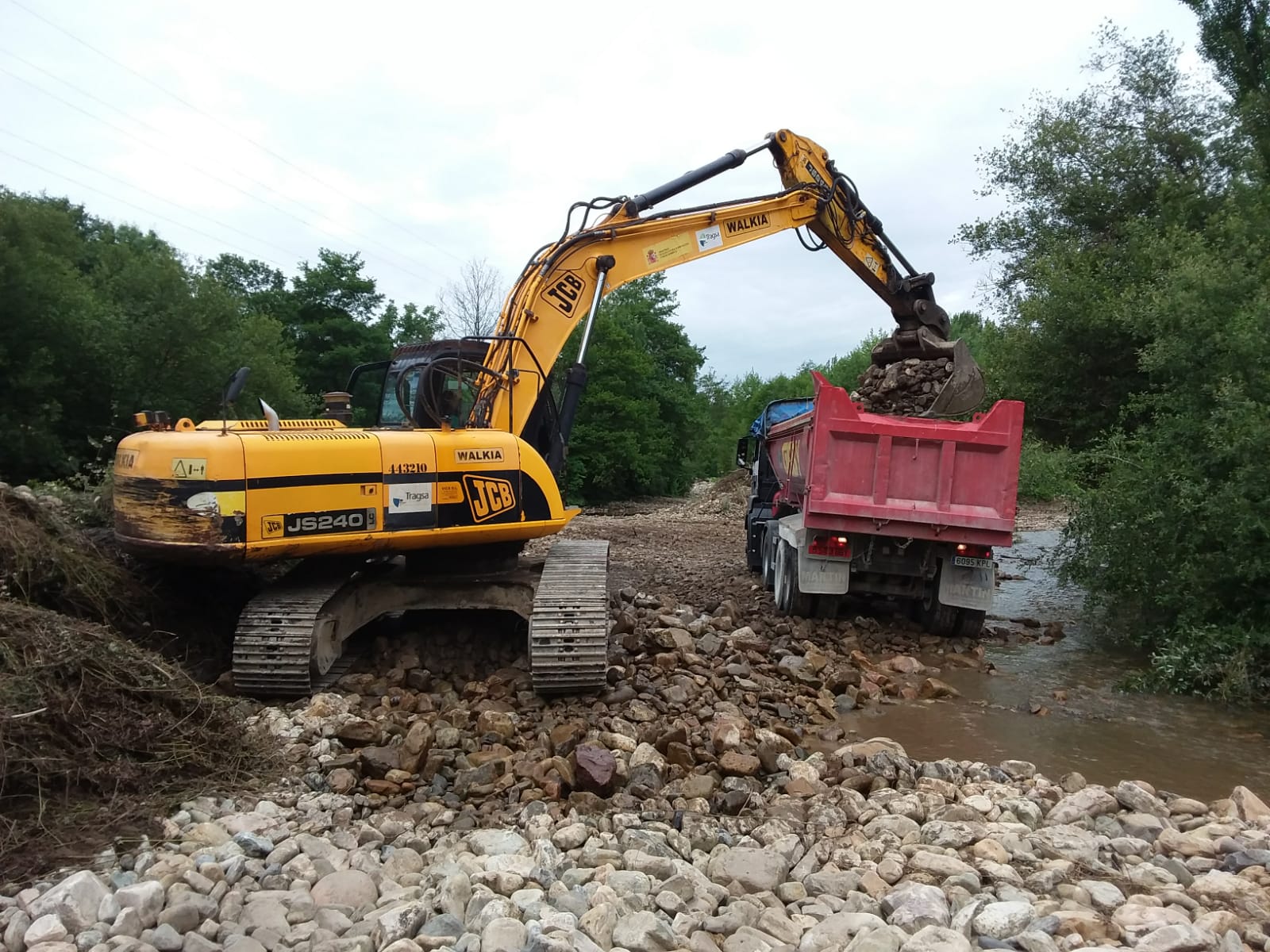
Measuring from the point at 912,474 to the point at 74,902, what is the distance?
21.8ft

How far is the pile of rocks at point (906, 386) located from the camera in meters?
9.71

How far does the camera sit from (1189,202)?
13.9m

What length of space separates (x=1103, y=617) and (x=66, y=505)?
31.8 ft

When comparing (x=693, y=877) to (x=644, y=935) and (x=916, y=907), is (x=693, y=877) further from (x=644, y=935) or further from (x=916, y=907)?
(x=916, y=907)

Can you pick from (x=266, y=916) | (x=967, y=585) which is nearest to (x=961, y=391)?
(x=967, y=585)

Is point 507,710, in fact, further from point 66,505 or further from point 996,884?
point 66,505

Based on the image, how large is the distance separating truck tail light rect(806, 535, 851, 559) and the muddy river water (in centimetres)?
135

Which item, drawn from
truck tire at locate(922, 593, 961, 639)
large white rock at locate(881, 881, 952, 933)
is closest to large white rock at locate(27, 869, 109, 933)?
large white rock at locate(881, 881, 952, 933)

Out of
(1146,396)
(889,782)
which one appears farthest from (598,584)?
(1146,396)

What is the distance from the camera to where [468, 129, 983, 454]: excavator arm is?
7.15 meters

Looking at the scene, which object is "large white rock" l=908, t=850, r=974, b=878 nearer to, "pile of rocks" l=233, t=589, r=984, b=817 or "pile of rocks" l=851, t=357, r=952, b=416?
"pile of rocks" l=233, t=589, r=984, b=817

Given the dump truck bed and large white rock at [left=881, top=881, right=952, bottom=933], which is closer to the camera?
large white rock at [left=881, top=881, right=952, bottom=933]

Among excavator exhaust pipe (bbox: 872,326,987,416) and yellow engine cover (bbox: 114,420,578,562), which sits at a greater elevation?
excavator exhaust pipe (bbox: 872,326,987,416)

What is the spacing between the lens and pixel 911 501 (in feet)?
25.9
